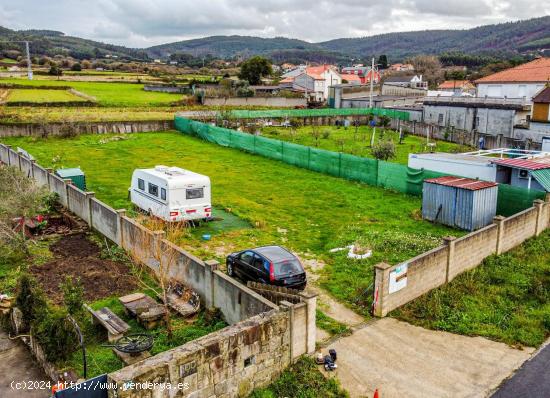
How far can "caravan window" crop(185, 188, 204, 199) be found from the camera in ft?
65.1

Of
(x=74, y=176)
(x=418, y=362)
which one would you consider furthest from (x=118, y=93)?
(x=418, y=362)

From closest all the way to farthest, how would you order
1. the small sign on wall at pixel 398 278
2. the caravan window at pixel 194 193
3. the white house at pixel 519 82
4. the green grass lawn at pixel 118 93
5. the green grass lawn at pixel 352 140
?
the small sign on wall at pixel 398 278 < the caravan window at pixel 194 193 < the green grass lawn at pixel 352 140 < the white house at pixel 519 82 < the green grass lawn at pixel 118 93

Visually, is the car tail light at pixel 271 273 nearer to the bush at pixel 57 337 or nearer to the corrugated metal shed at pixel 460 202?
the bush at pixel 57 337

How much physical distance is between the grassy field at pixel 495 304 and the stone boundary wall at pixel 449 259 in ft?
0.89

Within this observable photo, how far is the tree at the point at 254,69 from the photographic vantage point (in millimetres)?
86625

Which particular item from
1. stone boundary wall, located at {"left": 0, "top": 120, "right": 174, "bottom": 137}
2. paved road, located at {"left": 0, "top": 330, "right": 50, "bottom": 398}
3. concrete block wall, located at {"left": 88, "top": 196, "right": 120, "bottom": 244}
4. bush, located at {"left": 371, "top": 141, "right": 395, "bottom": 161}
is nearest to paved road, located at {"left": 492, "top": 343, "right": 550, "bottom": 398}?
paved road, located at {"left": 0, "top": 330, "right": 50, "bottom": 398}

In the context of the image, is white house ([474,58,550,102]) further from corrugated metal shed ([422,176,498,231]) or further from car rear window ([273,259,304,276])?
car rear window ([273,259,304,276])

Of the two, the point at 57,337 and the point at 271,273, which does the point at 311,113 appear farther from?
the point at 57,337

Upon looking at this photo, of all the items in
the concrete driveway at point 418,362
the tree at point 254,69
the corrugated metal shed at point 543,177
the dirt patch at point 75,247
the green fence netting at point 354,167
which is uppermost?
the tree at point 254,69

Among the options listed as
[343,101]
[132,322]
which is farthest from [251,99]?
[132,322]

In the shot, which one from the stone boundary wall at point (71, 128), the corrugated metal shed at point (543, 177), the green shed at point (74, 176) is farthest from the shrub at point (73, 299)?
the stone boundary wall at point (71, 128)

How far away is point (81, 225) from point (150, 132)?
2900cm

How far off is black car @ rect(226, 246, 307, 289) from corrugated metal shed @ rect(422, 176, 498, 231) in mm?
9489

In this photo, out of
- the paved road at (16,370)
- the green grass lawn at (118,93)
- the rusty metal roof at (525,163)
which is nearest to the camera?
the paved road at (16,370)
